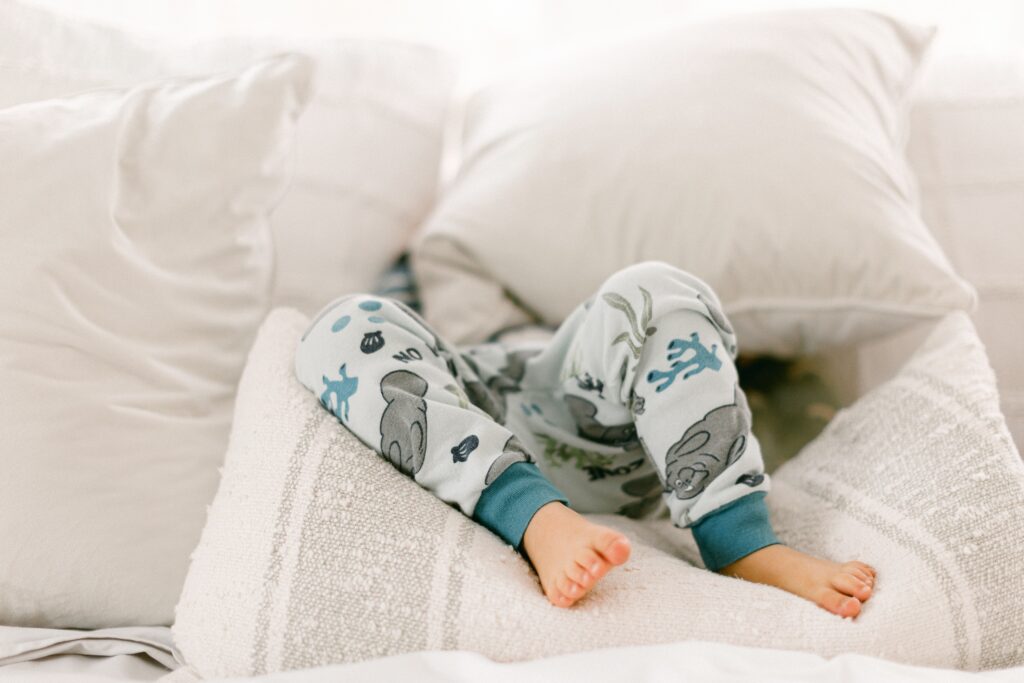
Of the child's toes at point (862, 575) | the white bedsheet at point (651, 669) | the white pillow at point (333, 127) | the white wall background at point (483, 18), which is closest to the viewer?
the white bedsheet at point (651, 669)

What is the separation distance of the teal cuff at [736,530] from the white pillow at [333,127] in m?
0.55

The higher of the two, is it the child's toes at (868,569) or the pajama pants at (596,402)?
the pajama pants at (596,402)

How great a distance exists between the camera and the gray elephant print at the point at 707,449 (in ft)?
2.34

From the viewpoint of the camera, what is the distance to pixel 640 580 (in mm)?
652

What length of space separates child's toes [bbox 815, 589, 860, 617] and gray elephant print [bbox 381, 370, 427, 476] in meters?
0.32

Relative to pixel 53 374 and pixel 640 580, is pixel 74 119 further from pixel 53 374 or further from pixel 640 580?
pixel 640 580

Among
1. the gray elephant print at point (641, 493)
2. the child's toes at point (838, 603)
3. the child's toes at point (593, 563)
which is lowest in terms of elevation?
the gray elephant print at point (641, 493)

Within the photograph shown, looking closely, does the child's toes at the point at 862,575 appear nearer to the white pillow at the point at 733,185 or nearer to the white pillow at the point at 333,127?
the white pillow at the point at 733,185

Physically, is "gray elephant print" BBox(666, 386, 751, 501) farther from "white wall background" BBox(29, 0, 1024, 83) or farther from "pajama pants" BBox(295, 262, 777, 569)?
"white wall background" BBox(29, 0, 1024, 83)

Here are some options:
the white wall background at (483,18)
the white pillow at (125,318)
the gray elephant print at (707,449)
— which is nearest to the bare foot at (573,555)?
the gray elephant print at (707,449)

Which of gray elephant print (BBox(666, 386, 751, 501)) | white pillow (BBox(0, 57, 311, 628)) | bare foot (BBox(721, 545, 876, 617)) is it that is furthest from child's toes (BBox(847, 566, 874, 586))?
white pillow (BBox(0, 57, 311, 628))

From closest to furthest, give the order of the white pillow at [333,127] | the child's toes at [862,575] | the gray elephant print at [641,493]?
the child's toes at [862,575] → the gray elephant print at [641,493] → the white pillow at [333,127]

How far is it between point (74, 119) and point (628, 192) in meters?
0.56

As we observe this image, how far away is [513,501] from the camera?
2.23ft
